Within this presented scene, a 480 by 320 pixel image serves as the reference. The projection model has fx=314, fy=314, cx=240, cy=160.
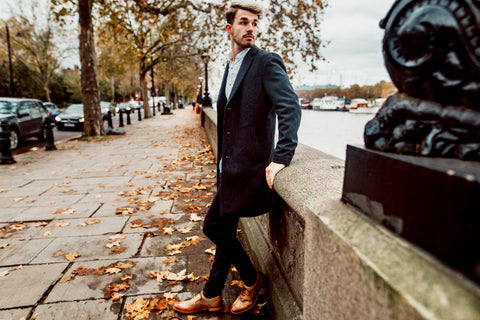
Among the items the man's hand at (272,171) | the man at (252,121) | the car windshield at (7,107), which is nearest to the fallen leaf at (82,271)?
the man at (252,121)

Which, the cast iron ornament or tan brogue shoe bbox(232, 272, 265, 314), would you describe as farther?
tan brogue shoe bbox(232, 272, 265, 314)

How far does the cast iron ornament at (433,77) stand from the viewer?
0.92 m

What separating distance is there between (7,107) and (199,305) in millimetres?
12759

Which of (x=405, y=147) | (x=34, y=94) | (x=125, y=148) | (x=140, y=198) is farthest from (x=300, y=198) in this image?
(x=34, y=94)

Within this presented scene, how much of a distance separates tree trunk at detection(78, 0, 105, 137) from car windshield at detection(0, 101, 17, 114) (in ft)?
8.71

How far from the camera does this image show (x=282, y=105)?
6.81 feet

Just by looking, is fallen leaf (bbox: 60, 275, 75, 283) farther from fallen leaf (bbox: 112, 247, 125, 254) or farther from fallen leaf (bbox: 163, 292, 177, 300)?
fallen leaf (bbox: 163, 292, 177, 300)

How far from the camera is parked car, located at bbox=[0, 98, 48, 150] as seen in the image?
37.2 feet

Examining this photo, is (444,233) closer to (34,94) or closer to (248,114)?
(248,114)

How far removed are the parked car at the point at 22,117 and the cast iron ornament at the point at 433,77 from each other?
12.7 meters

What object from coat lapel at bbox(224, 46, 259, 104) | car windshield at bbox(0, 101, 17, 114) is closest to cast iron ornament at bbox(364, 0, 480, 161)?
coat lapel at bbox(224, 46, 259, 104)

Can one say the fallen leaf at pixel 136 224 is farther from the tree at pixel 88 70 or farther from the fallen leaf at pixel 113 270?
the tree at pixel 88 70

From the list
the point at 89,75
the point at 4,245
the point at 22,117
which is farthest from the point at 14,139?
the point at 4,245

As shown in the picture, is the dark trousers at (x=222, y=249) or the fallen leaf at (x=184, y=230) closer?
the dark trousers at (x=222, y=249)
